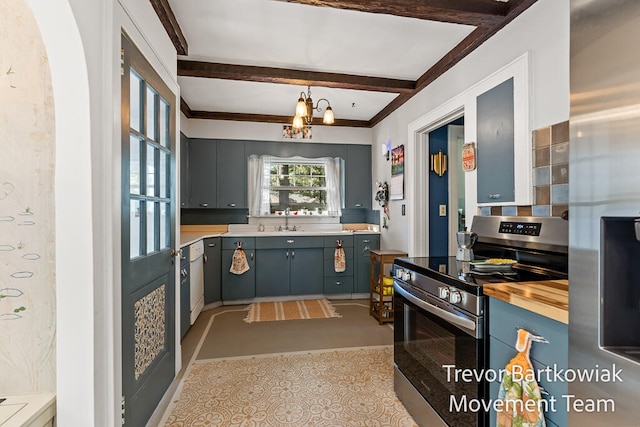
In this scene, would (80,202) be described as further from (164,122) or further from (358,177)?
(358,177)

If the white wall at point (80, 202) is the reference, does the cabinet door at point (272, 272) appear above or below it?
below

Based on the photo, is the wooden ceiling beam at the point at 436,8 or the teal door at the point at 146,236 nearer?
the teal door at the point at 146,236

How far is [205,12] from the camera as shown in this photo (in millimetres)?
2107

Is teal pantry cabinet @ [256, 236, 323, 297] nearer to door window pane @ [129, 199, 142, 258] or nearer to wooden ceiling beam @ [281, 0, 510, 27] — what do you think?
door window pane @ [129, 199, 142, 258]

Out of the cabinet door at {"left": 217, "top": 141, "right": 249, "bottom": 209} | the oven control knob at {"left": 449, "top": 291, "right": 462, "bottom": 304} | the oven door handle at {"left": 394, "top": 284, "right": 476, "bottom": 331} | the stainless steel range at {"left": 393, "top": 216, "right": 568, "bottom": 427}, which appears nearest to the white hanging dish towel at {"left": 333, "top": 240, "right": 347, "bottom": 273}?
the cabinet door at {"left": 217, "top": 141, "right": 249, "bottom": 209}

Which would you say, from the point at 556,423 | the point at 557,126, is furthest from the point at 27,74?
the point at 557,126

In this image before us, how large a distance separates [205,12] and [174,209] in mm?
1368

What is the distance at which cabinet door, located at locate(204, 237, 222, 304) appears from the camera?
12.5ft

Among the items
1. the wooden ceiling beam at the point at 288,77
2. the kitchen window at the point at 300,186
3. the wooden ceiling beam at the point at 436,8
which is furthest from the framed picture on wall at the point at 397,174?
the wooden ceiling beam at the point at 436,8

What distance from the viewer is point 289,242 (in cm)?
414

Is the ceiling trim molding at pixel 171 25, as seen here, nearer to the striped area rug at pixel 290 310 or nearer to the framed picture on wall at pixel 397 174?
the framed picture on wall at pixel 397 174

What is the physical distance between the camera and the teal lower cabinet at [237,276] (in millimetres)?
3973

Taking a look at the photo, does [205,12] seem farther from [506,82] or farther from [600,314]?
[600,314]

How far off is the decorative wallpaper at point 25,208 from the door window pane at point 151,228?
2.38ft
